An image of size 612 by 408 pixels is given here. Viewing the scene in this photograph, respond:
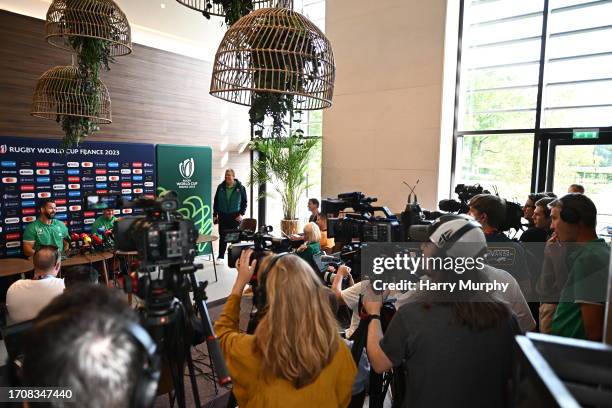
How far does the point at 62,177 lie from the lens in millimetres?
5207

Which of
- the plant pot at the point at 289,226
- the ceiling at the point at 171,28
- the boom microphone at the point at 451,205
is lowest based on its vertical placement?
the plant pot at the point at 289,226

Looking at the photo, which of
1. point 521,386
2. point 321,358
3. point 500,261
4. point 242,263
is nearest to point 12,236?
point 242,263

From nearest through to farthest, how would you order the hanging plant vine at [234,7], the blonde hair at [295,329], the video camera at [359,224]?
1. the blonde hair at [295,329]
2. the hanging plant vine at [234,7]
3. the video camera at [359,224]

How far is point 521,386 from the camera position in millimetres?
539

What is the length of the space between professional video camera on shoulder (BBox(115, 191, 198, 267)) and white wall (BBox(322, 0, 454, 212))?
507 centimetres

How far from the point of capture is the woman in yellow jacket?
1.18 meters

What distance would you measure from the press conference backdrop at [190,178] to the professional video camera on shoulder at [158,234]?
5214 millimetres

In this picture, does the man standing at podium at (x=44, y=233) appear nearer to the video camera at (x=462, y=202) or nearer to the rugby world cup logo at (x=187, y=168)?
the rugby world cup logo at (x=187, y=168)

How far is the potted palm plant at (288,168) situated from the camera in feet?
22.8

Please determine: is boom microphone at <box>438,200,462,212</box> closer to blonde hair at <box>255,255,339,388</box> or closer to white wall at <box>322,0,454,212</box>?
white wall at <box>322,0,454,212</box>

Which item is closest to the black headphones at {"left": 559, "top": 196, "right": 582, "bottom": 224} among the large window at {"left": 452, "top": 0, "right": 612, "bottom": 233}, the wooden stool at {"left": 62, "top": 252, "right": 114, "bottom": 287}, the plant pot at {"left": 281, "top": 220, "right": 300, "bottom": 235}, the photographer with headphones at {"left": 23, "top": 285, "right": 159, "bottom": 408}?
the photographer with headphones at {"left": 23, "top": 285, "right": 159, "bottom": 408}

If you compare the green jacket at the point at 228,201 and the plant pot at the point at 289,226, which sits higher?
the green jacket at the point at 228,201

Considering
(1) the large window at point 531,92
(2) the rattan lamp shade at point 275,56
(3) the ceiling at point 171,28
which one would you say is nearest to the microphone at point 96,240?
(3) the ceiling at point 171,28

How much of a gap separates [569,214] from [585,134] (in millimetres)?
3811
